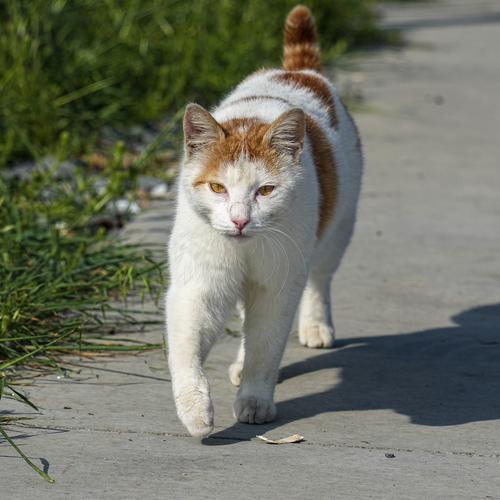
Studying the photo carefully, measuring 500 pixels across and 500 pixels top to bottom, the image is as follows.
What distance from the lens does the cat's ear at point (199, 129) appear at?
3914 millimetres

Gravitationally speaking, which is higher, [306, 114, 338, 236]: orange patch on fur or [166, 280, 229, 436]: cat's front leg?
[306, 114, 338, 236]: orange patch on fur

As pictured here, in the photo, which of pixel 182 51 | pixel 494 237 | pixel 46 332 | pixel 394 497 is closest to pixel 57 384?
pixel 46 332

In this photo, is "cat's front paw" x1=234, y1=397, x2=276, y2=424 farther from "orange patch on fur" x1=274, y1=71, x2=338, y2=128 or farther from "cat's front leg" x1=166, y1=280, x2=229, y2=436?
"orange patch on fur" x1=274, y1=71, x2=338, y2=128

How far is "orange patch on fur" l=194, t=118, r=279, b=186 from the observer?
12.8 ft

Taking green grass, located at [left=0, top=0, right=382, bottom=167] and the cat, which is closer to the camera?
the cat

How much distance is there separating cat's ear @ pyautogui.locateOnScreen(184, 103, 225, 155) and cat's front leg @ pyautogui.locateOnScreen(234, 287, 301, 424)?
21.5 inches

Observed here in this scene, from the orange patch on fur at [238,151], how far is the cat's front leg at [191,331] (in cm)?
39

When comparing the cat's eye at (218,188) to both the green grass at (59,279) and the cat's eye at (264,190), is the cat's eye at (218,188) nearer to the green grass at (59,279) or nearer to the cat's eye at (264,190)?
the cat's eye at (264,190)

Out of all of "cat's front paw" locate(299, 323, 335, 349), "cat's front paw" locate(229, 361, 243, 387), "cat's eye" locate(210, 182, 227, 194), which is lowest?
"cat's front paw" locate(299, 323, 335, 349)

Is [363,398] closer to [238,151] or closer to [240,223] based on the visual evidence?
[240,223]

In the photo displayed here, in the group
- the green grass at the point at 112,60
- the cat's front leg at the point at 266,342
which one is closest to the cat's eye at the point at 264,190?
the cat's front leg at the point at 266,342

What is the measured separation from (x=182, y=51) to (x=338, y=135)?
192 inches

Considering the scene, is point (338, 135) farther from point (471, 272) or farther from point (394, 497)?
point (394, 497)

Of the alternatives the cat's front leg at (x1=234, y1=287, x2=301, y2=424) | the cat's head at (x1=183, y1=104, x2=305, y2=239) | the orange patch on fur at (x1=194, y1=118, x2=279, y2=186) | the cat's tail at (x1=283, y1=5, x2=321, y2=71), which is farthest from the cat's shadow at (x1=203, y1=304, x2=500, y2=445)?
the cat's tail at (x1=283, y1=5, x2=321, y2=71)
